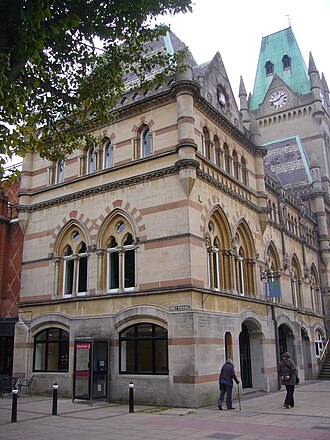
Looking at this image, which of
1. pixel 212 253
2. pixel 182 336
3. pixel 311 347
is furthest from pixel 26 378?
pixel 311 347

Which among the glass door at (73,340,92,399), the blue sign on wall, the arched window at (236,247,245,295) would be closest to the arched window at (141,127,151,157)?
the arched window at (236,247,245,295)

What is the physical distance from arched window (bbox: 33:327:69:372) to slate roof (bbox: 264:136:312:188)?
1067 inches

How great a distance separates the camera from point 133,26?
41.4ft

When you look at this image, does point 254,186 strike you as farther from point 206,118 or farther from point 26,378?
point 26,378

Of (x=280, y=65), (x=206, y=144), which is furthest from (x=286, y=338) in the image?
(x=280, y=65)

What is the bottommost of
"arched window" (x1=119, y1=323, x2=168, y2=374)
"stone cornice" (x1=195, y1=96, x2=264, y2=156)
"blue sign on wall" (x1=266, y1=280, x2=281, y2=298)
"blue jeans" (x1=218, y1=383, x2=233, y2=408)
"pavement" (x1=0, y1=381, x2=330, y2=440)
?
"pavement" (x1=0, y1=381, x2=330, y2=440)

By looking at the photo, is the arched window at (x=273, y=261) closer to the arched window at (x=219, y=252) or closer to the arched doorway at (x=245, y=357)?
the arched doorway at (x=245, y=357)

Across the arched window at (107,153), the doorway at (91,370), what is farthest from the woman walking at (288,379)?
the arched window at (107,153)

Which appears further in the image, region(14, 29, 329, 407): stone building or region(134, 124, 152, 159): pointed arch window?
region(134, 124, 152, 159): pointed arch window

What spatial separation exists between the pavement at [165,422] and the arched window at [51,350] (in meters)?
2.38

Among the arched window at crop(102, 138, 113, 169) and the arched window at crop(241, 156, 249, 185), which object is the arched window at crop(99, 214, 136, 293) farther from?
the arched window at crop(241, 156, 249, 185)

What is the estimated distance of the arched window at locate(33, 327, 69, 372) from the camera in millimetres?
21078

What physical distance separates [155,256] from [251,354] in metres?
8.05

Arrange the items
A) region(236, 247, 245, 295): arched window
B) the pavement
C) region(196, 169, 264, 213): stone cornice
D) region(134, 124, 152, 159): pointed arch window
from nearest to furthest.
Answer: the pavement → region(196, 169, 264, 213): stone cornice → region(134, 124, 152, 159): pointed arch window → region(236, 247, 245, 295): arched window
